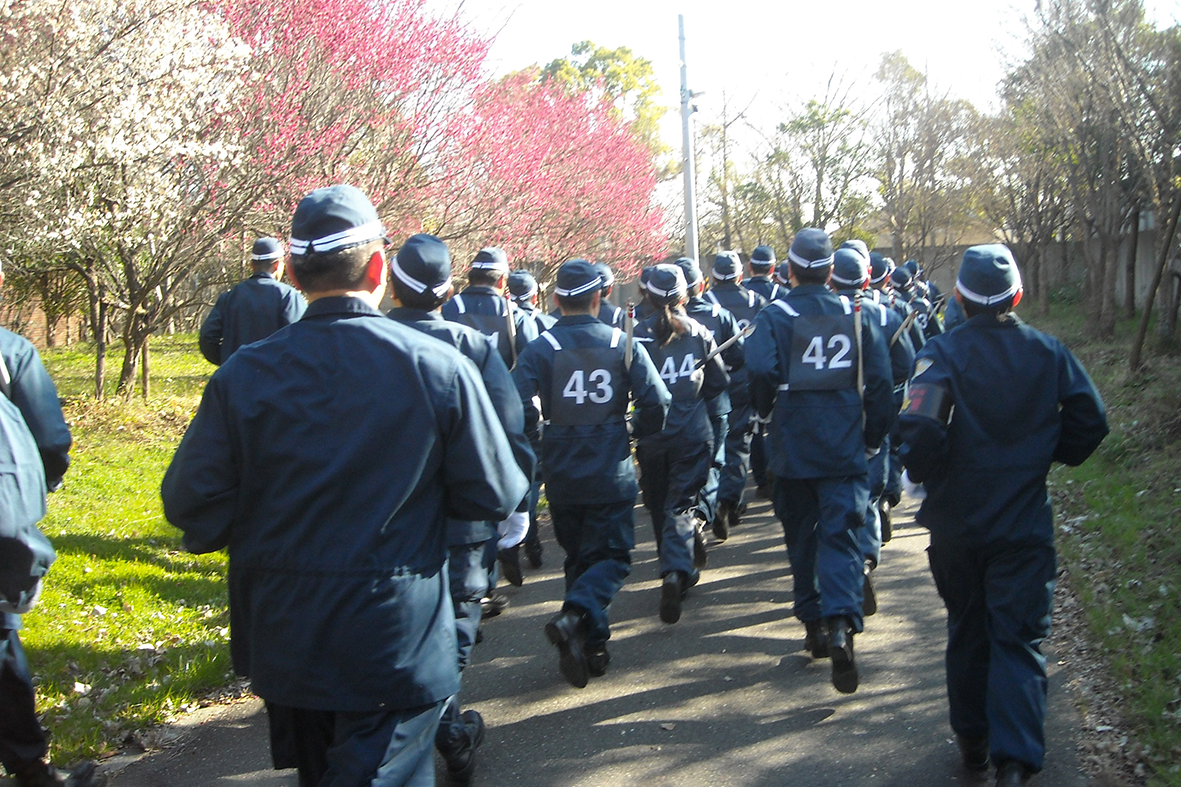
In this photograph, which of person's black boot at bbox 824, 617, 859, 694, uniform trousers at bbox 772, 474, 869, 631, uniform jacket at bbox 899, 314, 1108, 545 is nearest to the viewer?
uniform jacket at bbox 899, 314, 1108, 545

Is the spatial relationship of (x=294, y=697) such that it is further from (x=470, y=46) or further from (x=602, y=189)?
(x=602, y=189)

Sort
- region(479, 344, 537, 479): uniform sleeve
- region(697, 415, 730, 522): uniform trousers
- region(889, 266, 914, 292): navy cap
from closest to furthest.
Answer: region(479, 344, 537, 479): uniform sleeve
region(697, 415, 730, 522): uniform trousers
region(889, 266, 914, 292): navy cap

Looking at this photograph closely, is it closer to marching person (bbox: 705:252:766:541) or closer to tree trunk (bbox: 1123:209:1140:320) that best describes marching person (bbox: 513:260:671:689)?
marching person (bbox: 705:252:766:541)

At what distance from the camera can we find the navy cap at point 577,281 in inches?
222

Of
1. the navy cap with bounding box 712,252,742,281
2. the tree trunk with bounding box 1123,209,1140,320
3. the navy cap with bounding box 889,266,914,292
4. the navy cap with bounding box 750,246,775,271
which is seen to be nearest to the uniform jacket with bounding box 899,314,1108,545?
the navy cap with bounding box 712,252,742,281

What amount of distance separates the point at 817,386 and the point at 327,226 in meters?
3.37

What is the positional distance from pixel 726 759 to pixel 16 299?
60.7ft

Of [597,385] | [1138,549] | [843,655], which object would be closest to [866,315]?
[597,385]

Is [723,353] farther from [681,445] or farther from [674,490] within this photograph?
[674,490]

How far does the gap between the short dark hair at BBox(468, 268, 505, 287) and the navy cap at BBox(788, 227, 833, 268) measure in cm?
244

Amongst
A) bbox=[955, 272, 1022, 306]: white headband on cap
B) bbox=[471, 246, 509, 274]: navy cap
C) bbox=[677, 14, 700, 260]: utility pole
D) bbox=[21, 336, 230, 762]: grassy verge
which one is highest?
bbox=[677, 14, 700, 260]: utility pole

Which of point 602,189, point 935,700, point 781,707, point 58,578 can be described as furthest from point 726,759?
point 602,189

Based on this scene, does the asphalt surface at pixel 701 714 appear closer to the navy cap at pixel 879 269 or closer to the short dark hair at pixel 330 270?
the short dark hair at pixel 330 270

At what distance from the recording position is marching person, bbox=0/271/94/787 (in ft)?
11.5
